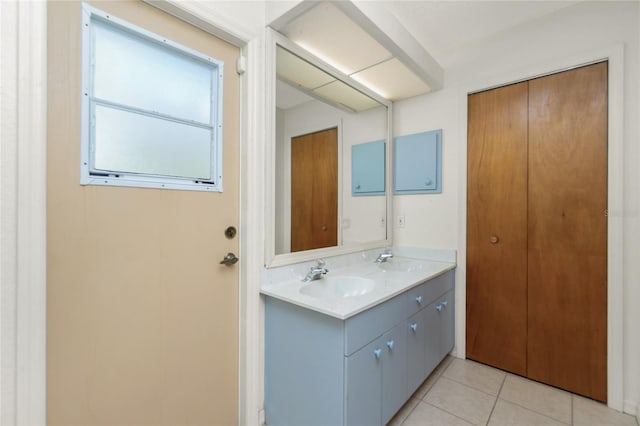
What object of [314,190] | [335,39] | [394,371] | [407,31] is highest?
[407,31]

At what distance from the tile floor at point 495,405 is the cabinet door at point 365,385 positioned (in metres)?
0.37

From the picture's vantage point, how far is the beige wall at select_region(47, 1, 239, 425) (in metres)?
0.94

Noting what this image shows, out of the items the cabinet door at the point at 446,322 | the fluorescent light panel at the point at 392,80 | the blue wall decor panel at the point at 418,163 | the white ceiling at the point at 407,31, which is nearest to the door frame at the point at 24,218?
the white ceiling at the point at 407,31

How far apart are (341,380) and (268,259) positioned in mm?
662

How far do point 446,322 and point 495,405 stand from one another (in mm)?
533

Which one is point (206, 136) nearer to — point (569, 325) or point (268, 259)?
point (268, 259)

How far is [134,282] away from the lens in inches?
43.8

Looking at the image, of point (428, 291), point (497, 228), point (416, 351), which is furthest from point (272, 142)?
point (497, 228)

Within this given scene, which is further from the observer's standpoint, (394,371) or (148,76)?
(394,371)

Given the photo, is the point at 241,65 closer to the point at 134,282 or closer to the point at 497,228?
the point at 134,282

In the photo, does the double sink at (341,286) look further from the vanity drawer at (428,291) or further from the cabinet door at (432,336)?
the cabinet door at (432,336)

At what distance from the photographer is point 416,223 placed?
2.35 m

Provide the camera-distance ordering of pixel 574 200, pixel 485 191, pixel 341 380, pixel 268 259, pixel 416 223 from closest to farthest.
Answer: pixel 341 380
pixel 268 259
pixel 574 200
pixel 485 191
pixel 416 223

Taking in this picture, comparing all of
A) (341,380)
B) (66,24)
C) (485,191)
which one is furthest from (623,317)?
(66,24)
